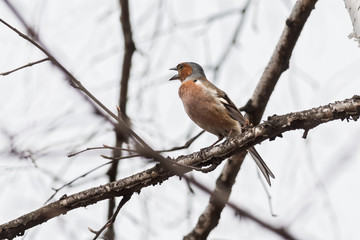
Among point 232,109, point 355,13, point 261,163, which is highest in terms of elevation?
point 232,109

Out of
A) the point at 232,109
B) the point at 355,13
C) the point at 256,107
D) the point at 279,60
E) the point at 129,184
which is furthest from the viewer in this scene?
the point at 232,109

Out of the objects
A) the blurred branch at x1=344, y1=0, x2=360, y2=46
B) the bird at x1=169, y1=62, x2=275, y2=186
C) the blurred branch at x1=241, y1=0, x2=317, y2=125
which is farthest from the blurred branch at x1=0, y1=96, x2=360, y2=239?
the blurred branch at x1=241, y1=0, x2=317, y2=125

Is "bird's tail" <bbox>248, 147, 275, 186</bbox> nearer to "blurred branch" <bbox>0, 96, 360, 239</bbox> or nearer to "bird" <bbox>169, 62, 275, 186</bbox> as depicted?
"bird" <bbox>169, 62, 275, 186</bbox>

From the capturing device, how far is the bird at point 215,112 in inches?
178

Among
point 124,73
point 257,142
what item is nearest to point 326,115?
point 257,142

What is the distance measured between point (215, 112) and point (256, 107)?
400 millimetres

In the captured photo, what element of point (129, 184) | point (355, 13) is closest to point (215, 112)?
point (129, 184)

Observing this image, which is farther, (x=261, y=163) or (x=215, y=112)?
(x=215, y=112)

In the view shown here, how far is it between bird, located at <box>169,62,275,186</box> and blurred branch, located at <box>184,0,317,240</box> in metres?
0.15

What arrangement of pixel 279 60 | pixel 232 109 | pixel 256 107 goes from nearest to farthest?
pixel 279 60
pixel 256 107
pixel 232 109

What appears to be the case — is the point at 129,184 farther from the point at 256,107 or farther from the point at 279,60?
the point at 279,60

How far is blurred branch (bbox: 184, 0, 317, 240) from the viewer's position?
4246mm

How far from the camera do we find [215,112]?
4.65 m

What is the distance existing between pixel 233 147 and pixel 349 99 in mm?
724
